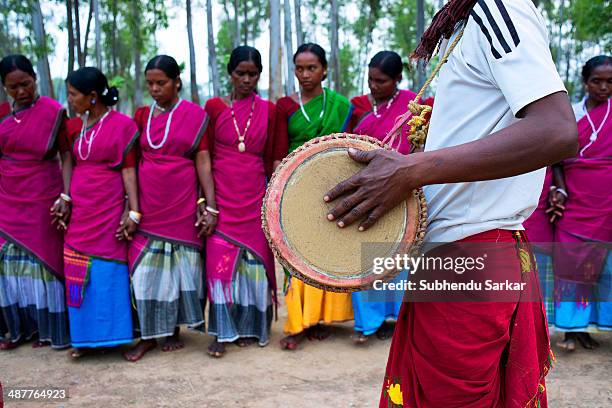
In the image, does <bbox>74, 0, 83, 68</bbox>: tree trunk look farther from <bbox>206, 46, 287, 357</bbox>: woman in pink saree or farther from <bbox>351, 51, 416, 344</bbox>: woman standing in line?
<bbox>351, 51, 416, 344</bbox>: woman standing in line

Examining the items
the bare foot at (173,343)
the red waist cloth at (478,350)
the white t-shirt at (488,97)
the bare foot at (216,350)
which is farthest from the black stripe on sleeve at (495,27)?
the bare foot at (173,343)

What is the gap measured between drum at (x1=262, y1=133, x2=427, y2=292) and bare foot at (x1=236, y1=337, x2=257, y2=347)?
3156mm

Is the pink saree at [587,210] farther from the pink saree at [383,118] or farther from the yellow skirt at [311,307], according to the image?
the yellow skirt at [311,307]

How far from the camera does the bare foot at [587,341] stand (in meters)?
4.36

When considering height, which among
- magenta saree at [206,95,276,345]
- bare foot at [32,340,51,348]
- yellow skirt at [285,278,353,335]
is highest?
magenta saree at [206,95,276,345]

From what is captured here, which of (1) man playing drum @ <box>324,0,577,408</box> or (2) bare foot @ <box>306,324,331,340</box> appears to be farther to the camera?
(2) bare foot @ <box>306,324,331,340</box>

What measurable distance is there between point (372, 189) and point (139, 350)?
353 cm

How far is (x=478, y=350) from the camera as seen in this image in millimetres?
1414

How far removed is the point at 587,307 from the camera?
14.2ft

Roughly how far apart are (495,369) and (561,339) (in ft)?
11.7

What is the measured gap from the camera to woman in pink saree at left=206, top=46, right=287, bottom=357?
4.40 metres

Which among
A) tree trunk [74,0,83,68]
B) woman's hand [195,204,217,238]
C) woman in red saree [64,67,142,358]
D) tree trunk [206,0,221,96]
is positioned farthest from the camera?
tree trunk [206,0,221,96]

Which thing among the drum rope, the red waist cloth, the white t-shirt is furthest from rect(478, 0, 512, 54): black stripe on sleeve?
the red waist cloth

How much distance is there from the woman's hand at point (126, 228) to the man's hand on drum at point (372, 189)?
10.4 feet
